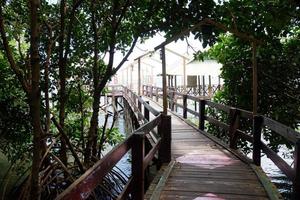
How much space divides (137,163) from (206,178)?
1800 millimetres

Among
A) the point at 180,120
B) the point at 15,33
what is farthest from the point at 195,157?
the point at 180,120

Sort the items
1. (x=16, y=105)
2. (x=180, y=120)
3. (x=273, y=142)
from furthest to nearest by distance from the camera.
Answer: (x=180, y=120) → (x=273, y=142) → (x=16, y=105)

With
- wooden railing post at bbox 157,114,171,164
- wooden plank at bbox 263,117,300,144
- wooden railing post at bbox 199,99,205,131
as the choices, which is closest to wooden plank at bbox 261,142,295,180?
wooden plank at bbox 263,117,300,144

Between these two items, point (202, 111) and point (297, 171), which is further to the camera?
point (202, 111)

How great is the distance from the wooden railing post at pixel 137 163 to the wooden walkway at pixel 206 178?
0.55m

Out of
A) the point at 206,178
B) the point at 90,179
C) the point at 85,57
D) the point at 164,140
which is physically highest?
the point at 85,57

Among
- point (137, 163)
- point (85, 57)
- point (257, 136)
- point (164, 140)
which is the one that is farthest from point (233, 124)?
point (137, 163)

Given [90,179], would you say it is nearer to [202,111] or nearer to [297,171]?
[297,171]

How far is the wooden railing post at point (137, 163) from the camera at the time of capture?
11.9 feet

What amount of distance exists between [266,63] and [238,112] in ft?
10.4

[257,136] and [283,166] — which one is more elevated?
[257,136]

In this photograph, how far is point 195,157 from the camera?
21.6 ft

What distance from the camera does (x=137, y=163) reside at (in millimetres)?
3666

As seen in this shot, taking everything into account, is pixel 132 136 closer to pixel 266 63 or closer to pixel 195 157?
pixel 195 157
